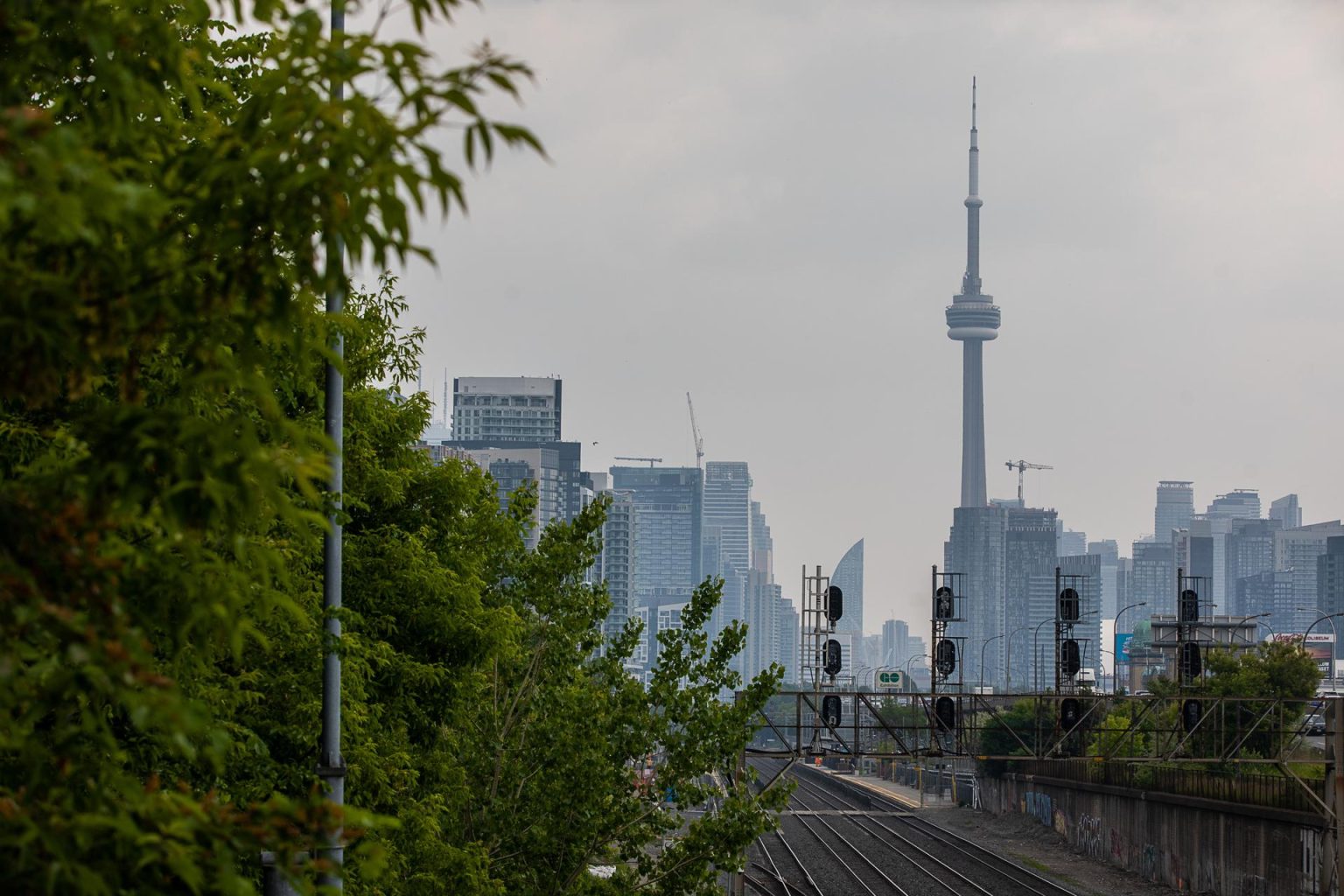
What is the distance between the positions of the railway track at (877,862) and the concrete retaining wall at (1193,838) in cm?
437

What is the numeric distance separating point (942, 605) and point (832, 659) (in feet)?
15.7

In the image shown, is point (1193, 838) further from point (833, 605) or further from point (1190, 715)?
point (833, 605)

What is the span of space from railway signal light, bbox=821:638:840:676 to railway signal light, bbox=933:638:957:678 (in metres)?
3.18

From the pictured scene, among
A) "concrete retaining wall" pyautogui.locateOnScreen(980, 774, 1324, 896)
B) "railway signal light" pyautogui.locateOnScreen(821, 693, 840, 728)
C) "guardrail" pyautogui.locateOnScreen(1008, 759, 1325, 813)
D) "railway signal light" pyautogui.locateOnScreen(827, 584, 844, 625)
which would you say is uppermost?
"railway signal light" pyautogui.locateOnScreen(827, 584, 844, 625)

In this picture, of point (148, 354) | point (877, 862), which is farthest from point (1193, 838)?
point (148, 354)

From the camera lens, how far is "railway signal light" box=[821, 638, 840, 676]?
5100 cm

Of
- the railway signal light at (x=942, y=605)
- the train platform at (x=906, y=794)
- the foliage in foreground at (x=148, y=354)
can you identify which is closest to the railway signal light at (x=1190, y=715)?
the railway signal light at (x=942, y=605)

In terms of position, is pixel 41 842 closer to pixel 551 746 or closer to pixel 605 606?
pixel 551 746

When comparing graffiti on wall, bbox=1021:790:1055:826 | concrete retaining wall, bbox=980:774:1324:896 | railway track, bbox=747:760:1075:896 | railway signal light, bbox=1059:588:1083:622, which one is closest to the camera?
concrete retaining wall, bbox=980:774:1324:896

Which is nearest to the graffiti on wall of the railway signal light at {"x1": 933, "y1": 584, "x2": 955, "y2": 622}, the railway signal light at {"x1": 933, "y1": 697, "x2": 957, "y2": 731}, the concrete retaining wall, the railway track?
the concrete retaining wall

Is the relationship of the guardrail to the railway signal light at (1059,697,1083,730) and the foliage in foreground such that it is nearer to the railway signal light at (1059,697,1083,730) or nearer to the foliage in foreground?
the railway signal light at (1059,697,1083,730)

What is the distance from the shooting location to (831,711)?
52.4 m

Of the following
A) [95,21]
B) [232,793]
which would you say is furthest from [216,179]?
[232,793]

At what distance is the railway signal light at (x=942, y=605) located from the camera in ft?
178
